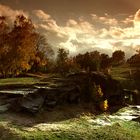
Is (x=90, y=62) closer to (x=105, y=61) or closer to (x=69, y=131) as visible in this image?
(x=105, y=61)

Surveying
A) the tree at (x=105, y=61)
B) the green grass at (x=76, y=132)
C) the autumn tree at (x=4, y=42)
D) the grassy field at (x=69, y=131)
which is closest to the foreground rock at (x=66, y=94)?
the grassy field at (x=69, y=131)

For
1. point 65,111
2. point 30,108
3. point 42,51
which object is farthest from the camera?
point 42,51

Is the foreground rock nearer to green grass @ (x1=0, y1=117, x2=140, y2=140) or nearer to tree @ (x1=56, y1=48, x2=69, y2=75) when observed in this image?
green grass @ (x1=0, y1=117, x2=140, y2=140)

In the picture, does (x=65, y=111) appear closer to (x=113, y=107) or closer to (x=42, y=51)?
(x=113, y=107)

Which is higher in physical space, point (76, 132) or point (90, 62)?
point (90, 62)

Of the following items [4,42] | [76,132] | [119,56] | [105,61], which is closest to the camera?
[76,132]

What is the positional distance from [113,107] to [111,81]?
174 inches

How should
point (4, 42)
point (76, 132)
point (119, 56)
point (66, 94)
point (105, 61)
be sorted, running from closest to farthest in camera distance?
point (76, 132) < point (66, 94) < point (4, 42) < point (105, 61) < point (119, 56)

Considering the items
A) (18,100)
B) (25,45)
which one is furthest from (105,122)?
(25,45)

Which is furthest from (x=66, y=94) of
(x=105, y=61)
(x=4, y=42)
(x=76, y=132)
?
(x=105, y=61)

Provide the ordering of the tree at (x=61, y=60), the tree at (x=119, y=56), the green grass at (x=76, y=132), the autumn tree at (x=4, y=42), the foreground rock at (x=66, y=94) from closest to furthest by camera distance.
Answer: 1. the green grass at (x=76, y=132)
2. the foreground rock at (x=66, y=94)
3. the autumn tree at (x=4, y=42)
4. the tree at (x=61, y=60)
5. the tree at (x=119, y=56)

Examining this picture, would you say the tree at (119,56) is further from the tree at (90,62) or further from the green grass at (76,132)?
the green grass at (76,132)

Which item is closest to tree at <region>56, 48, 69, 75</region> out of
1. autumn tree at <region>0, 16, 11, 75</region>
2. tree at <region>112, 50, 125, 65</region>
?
autumn tree at <region>0, 16, 11, 75</region>

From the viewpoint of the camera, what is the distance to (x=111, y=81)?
54469 mm
